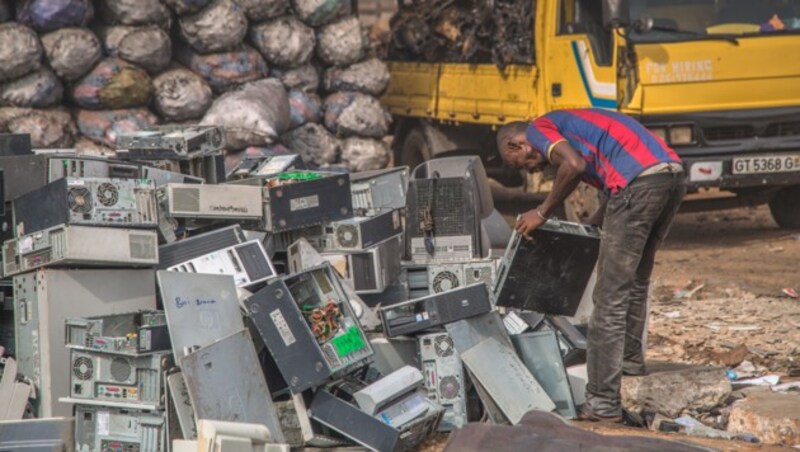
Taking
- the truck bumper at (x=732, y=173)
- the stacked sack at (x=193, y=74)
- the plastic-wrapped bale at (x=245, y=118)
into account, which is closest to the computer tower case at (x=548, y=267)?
the truck bumper at (x=732, y=173)

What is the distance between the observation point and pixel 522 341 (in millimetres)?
7102

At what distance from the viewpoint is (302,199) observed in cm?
766

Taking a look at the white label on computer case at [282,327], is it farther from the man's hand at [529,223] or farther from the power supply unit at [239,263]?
the man's hand at [529,223]

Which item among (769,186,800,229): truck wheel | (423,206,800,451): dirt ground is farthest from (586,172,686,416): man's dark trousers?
(769,186,800,229): truck wheel

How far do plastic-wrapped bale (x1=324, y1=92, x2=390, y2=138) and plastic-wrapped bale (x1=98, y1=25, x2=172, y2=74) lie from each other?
176 cm

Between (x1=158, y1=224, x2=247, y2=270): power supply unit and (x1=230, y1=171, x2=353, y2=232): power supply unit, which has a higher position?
(x1=230, y1=171, x2=353, y2=232): power supply unit

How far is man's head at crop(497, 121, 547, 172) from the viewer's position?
265 inches

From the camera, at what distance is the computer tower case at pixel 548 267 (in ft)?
22.9

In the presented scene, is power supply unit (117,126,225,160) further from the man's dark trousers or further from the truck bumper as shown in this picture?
the truck bumper

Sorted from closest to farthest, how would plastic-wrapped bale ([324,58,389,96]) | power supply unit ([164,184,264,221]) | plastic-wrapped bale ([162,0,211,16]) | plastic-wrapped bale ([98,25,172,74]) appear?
power supply unit ([164,184,264,221]) < plastic-wrapped bale ([98,25,172,74]) < plastic-wrapped bale ([162,0,211,16]) < plastic-wrapped bale ([324,58,389,96])

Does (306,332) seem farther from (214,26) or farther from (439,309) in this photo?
(214,26)

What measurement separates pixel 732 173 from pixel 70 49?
5.49 meters

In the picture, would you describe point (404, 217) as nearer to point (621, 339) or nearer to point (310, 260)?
point (310, 260)

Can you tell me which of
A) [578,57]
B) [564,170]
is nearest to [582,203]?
[578,57]
